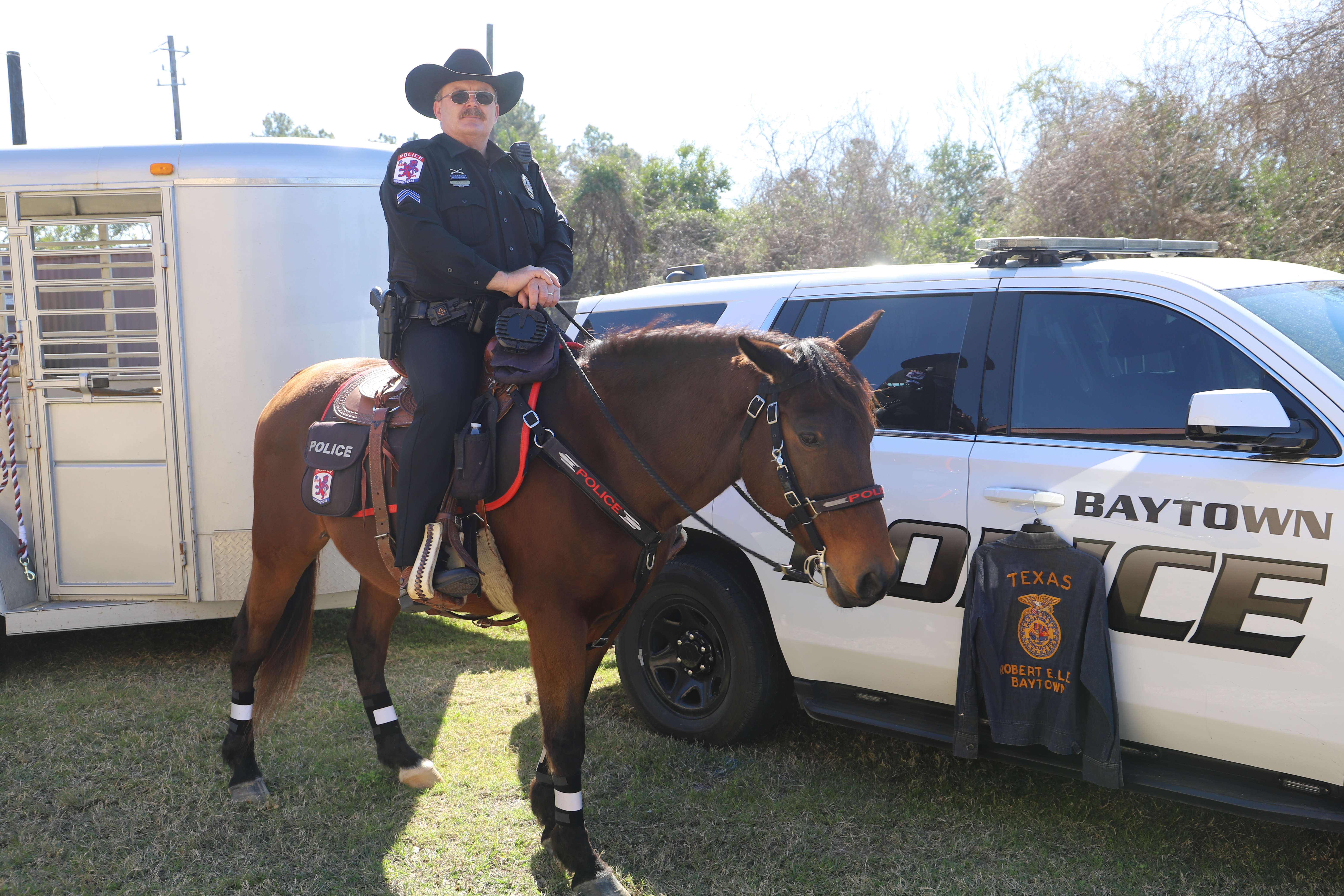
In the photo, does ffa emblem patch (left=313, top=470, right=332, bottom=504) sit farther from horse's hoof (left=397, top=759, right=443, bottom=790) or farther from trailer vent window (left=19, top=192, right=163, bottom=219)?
trailer vent window (left=19, top=192, right=163, bottom=219)

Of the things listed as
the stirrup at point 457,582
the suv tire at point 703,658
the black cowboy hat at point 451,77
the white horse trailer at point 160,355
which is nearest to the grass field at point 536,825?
the suv tire at point 703,658

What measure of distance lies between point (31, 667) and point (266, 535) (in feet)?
Result: 9.97

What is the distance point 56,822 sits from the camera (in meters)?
3.79

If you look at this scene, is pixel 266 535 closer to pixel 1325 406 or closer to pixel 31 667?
pixel 31 667

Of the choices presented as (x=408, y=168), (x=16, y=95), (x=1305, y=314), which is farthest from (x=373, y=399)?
(x=16, y=95)

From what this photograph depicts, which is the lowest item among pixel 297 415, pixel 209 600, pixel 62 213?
pixel 209 600

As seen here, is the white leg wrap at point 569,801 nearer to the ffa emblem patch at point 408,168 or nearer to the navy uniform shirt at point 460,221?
the navy uniform shirt at point 460,221

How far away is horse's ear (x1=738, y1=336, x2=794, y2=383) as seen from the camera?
2.63 metres

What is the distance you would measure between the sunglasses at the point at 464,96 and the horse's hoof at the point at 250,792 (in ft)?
9.88

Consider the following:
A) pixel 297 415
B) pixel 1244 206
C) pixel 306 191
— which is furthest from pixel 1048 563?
pixel 1244 206

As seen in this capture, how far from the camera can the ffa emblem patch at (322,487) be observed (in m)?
3.74

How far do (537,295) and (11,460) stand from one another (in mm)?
4338

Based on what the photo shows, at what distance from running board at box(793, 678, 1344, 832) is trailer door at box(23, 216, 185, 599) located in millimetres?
4313

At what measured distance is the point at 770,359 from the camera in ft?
8.71
